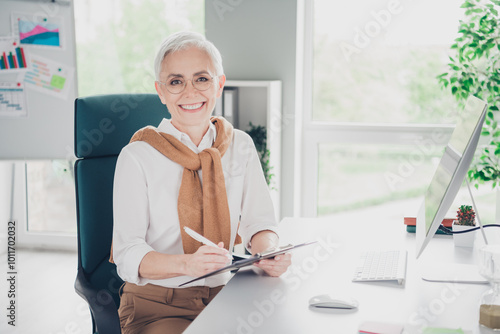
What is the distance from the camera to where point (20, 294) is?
10.5ft

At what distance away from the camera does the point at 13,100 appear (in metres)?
3.50

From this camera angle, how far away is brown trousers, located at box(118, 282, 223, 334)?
1.51 meters

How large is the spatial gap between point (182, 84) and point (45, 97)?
2.18 metres

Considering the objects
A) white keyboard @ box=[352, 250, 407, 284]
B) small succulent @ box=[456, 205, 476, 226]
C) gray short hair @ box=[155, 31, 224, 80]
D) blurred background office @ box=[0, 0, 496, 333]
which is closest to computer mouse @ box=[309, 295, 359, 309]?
white keyboard @ box=[352, 250, 407, 284]

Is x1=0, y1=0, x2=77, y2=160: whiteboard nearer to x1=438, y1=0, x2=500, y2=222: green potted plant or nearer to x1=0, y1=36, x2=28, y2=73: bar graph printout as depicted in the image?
x1=0, y1=36, x2=28, y2=73: bar graph printout

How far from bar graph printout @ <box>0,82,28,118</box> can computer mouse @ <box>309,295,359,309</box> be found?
2839 millimetres

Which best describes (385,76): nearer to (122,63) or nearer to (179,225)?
(122,63)

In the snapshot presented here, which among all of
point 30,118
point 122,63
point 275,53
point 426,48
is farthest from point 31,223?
point 426,48

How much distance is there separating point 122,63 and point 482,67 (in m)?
2.36

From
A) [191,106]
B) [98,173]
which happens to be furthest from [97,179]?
[191,106]

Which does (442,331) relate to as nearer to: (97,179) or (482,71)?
(97,179)

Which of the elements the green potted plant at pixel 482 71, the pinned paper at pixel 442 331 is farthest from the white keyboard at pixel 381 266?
the green potted plant at pixel 482 71

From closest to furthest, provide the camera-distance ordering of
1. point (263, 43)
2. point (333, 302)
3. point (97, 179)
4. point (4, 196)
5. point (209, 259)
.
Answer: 1. point (333, 302)
2. point (209, 259)
3. point (97, 179)
4. point (263, 43)
5. point (4, 196)

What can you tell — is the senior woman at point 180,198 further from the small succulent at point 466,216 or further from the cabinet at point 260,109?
the cabinet at point 260,109
